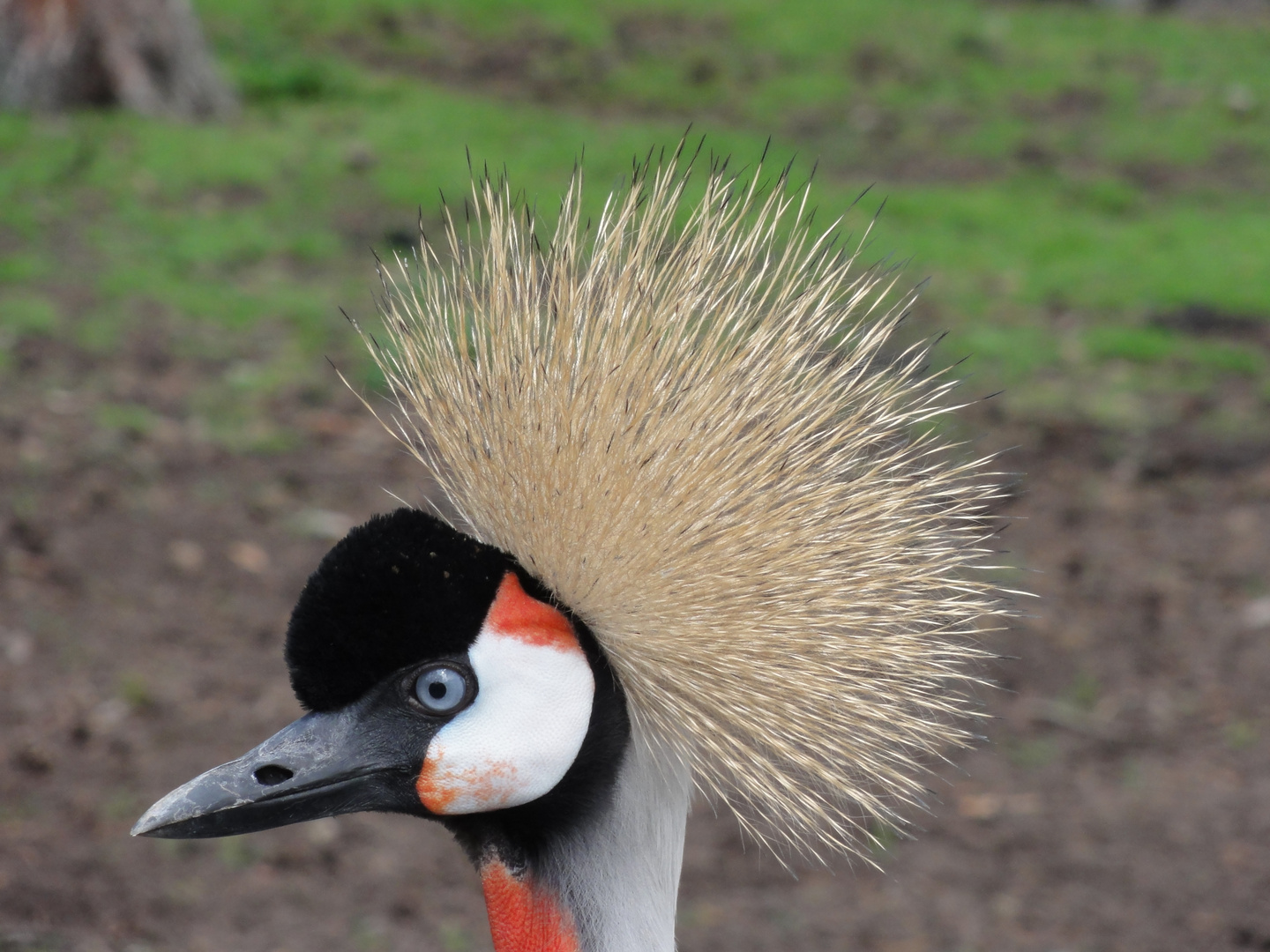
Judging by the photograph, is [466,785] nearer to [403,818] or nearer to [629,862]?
[629,862]

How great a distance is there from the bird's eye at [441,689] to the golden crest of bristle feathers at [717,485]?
119 millimetres

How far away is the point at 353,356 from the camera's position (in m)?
→ 4.32

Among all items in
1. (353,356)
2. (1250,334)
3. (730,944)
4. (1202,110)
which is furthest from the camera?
(1202,110)

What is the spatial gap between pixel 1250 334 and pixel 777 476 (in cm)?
397

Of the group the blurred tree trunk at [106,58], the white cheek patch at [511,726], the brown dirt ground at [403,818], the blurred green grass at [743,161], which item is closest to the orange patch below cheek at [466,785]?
the white cheek patch at [511,726]

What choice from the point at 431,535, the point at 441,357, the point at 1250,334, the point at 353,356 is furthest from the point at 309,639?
the point at 1250,334

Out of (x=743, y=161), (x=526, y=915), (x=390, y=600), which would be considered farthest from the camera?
(x=743, y=161)

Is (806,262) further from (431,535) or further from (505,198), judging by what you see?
(431,535)

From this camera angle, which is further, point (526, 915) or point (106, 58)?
point (106, 58)

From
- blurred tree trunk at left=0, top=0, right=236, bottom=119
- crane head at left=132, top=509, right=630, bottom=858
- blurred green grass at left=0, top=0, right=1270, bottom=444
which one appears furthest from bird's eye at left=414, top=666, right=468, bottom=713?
blurred tree trunk at left=0, top=0, right=236, bottom=119

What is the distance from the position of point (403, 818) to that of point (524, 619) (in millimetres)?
1664

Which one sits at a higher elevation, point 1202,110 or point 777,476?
point 777,476

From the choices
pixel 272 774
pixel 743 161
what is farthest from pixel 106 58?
pixel 272 774

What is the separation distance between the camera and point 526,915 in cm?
132
